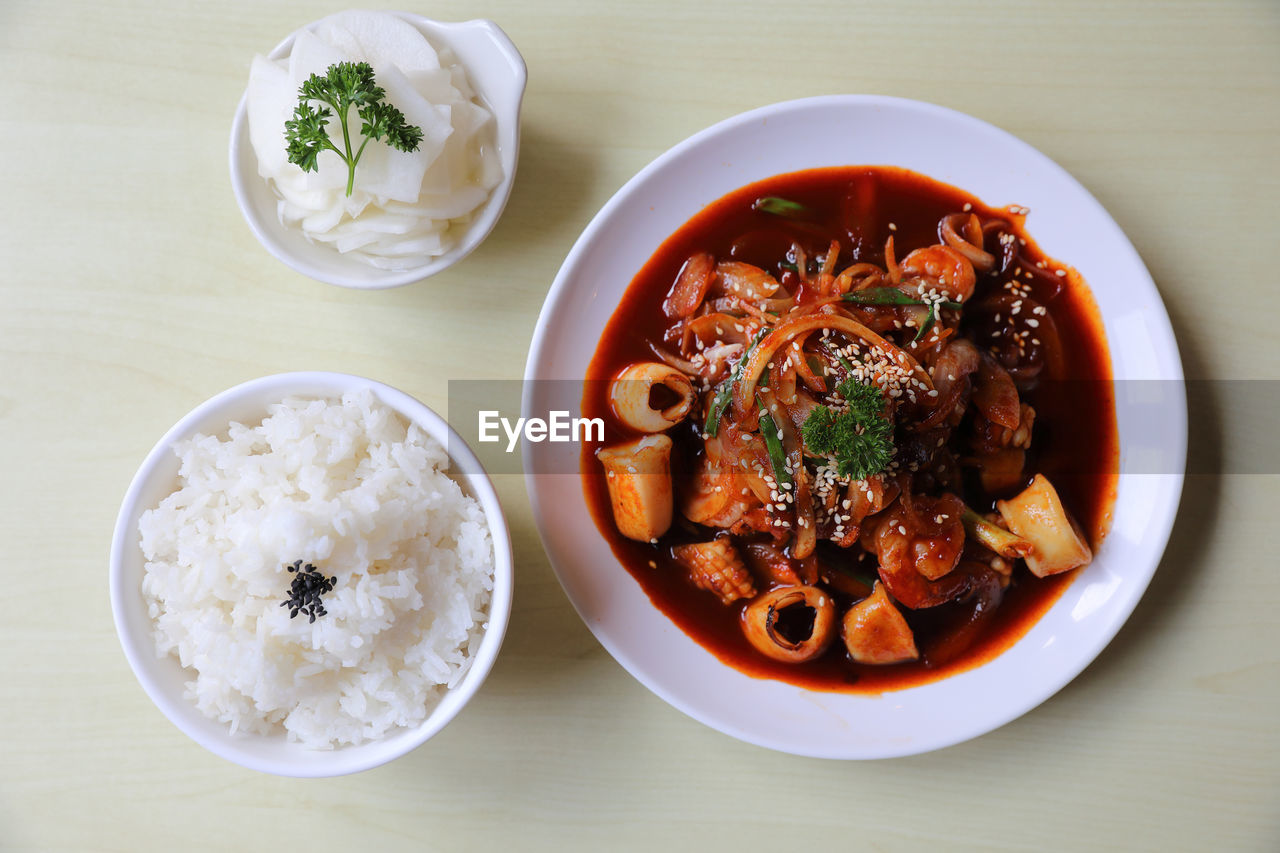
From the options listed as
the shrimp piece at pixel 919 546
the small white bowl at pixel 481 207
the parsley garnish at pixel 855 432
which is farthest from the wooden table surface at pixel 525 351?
the parsley garnish at pixel 855 432

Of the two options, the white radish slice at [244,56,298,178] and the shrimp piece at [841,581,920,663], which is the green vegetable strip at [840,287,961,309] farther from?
the white radish slice at [244,56,298,178]

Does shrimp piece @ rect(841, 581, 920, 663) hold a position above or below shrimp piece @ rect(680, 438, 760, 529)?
below

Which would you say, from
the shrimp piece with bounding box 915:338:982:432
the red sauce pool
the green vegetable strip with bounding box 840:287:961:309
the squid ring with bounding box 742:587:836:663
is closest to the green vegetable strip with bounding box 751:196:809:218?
the red sauce pool

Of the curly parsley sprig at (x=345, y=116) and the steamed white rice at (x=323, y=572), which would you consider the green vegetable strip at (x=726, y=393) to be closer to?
the steamed white rice at (x=323, y=572)

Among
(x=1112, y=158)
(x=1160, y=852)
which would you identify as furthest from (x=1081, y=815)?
(x=1112, y=158)

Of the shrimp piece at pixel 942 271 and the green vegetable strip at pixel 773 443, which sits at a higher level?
the shrimp piece at pixel 942 271

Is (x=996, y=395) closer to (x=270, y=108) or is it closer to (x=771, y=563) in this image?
(x=771, y=563)

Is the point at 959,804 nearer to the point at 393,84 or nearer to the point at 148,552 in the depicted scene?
the point at 148,552
